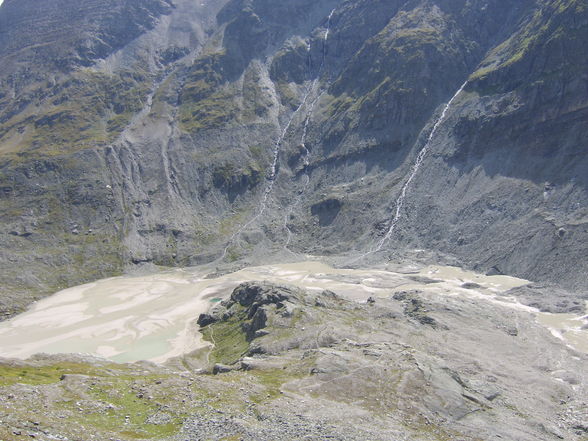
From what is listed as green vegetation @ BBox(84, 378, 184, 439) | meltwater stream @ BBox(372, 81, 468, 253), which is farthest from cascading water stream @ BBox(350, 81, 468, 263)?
green vegetation @ BBox(84, 378, 184, 439)

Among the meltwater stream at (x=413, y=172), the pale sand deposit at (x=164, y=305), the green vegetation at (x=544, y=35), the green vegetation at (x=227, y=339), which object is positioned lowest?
the pale sand deposit at (x=164, y=305)

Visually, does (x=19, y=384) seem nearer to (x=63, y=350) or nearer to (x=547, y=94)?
(x=63, y=350)

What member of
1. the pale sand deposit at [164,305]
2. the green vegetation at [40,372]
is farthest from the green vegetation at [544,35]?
the green vegetation at [40,372]

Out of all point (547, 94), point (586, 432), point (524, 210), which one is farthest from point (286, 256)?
point (586, 432)

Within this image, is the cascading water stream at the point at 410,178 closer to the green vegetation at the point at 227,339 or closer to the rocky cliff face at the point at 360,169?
the rocky cliff face at the point at 360,169

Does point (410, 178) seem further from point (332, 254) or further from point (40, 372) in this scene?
point (40, 372)
